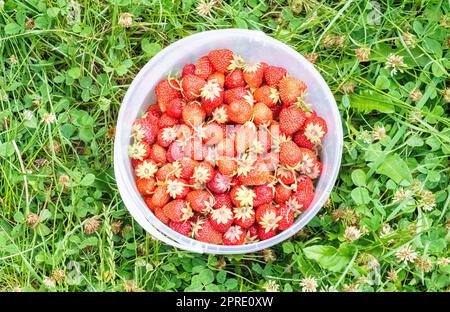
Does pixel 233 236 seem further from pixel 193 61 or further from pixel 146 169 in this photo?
pixel 193 61

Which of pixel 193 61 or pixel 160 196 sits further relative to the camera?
pixel 193 61

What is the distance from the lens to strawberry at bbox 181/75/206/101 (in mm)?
1630

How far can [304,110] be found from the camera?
164cm

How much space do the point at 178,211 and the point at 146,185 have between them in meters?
0.10

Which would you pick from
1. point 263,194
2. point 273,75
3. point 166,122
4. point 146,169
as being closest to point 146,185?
point 146,169

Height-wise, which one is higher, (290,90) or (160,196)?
(290,90)

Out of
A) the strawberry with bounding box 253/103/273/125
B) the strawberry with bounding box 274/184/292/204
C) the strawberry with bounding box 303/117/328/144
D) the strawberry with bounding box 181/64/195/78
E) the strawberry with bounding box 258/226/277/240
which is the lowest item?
the strawberry with bounding box 258/226/277/240

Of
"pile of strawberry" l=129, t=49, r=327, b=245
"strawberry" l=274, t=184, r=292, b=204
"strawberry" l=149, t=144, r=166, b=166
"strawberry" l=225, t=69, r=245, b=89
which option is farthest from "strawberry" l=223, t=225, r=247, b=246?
"strawberry" l=225, t=69, r=245, b=89

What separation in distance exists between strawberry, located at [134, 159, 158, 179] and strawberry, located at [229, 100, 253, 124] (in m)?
0.20

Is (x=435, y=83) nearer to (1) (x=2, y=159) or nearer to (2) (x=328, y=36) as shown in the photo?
(2) (x=328, y=36)

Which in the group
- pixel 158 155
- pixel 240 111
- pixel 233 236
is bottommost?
pixel 233 236

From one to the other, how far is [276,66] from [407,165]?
37 cm

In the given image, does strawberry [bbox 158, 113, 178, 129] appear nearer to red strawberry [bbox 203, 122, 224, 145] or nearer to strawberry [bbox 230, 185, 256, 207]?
red strawberry [bbox 203, 122, 224, 145]

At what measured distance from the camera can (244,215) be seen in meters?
1.61
